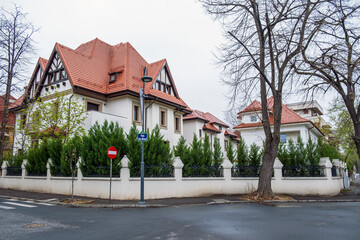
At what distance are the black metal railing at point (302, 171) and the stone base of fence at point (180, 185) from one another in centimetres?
30

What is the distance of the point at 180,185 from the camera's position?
52.4 feet

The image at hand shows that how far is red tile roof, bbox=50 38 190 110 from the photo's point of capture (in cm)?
2459

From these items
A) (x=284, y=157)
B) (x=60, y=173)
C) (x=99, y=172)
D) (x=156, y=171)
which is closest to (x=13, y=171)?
(x=60, y=173)

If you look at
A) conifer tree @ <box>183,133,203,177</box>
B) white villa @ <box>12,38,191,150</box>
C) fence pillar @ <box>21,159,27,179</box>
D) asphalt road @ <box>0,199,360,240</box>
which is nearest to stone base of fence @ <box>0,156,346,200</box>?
conifer tree @ <box>183,133,203,177</box>

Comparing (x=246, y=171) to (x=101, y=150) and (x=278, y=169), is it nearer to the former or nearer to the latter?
(x=278, y=169)

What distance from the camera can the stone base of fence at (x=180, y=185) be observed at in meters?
14.7

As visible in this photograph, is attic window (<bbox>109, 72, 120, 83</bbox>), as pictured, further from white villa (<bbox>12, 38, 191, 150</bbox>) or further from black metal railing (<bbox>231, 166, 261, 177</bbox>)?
black metal railing (<bbox>231, 166, 261, 177</bbox>)

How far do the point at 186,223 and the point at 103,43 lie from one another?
27.0 metres

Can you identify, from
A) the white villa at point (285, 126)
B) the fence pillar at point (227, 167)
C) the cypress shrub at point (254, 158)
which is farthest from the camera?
the white villa at point (285, 126)

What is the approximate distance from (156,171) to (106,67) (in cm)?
1634

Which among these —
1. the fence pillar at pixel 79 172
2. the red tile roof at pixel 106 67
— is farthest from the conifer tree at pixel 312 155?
the fence pillar at pixel 79 172

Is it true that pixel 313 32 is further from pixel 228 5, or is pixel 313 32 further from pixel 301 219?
pixel 301 219

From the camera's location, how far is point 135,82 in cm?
2597

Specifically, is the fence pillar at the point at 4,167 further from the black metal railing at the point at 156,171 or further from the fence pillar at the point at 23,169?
the black metal railing at the point at 156,171
